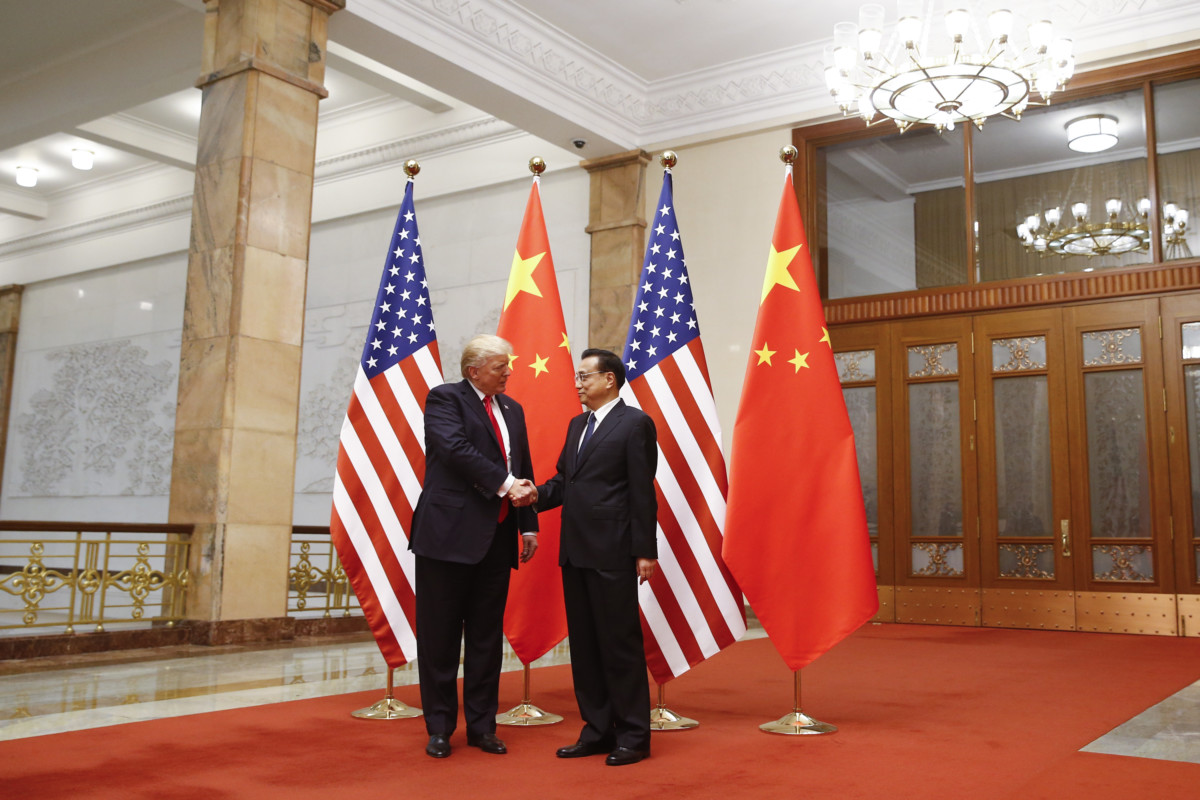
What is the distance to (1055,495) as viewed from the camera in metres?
8.95

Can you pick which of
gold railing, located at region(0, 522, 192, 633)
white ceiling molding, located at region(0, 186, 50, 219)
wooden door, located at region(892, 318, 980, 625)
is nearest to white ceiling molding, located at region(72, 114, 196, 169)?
white ceiling molding, located at region(0, 186, 50, 219)

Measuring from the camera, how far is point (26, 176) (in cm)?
1580

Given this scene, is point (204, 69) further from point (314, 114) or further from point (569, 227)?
point (569, 227)

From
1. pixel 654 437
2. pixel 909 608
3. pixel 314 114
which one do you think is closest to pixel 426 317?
pixel 654 437

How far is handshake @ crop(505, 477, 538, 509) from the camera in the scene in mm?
3865

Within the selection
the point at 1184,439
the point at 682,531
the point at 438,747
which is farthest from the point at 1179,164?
the point at 438,747

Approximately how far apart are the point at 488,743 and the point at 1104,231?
7.71 m

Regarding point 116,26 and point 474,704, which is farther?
point 116,26

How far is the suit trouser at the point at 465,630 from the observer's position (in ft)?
12.6

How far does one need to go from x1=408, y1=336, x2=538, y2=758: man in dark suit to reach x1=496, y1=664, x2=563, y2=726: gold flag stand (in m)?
0.45

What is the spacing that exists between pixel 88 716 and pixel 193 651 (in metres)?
2.34

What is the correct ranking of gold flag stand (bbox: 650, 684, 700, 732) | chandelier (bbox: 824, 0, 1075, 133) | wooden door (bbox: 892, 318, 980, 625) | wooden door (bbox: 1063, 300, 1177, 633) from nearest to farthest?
gold flag stand (bbox: 650, 684, 700, 732), chandelier (bbox: 824, 0, 1075, 133), wooden door (bbox: 1063, 300, 1177, 633), wooden door (bbox: 892, 318, 980, 625)

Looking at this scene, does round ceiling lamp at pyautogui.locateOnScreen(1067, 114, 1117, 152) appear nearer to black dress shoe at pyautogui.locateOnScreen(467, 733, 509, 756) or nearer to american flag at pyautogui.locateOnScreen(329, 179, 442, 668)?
american flag at pyautogui.locateOnScreen(329, 179, 442, 668)

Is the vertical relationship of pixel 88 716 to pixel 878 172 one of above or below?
below
